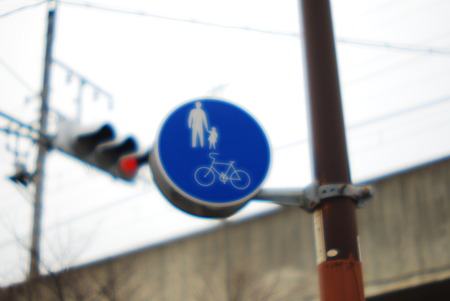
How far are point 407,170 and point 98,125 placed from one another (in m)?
5.45

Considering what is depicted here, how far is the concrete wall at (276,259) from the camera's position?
8648mm

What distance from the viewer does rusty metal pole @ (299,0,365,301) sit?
296cm

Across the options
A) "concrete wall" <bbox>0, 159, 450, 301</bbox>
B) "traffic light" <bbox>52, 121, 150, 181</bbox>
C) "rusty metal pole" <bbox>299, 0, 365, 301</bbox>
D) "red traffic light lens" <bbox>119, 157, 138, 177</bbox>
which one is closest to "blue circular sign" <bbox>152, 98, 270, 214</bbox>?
"rusty metal pole" <bbox>299, 0, 365, 301</bbox>

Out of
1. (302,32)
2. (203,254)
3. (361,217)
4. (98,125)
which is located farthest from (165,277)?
(302,32)

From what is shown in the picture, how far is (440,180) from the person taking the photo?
28.4 ft

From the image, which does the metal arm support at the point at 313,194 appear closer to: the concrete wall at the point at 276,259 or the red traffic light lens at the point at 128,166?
the red traffic light lens at the point at 128,166

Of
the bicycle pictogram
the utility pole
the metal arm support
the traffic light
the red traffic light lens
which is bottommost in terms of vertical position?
the metal arm support

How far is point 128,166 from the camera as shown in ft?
14.8

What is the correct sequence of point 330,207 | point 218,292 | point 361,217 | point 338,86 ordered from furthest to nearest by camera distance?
point 218,292, point 361,217, point 338,86, point 330,207

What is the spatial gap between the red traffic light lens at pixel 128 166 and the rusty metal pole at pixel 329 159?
65.4 inches

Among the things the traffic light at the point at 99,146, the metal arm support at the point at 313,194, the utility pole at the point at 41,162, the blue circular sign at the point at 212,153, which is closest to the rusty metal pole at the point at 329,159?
the metal arm support at the point at 313,194

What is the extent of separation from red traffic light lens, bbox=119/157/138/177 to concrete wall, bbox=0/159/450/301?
4.08 metres

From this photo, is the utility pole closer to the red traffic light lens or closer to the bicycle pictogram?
the red traffic light lens

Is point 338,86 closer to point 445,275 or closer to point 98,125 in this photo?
point 98,125
